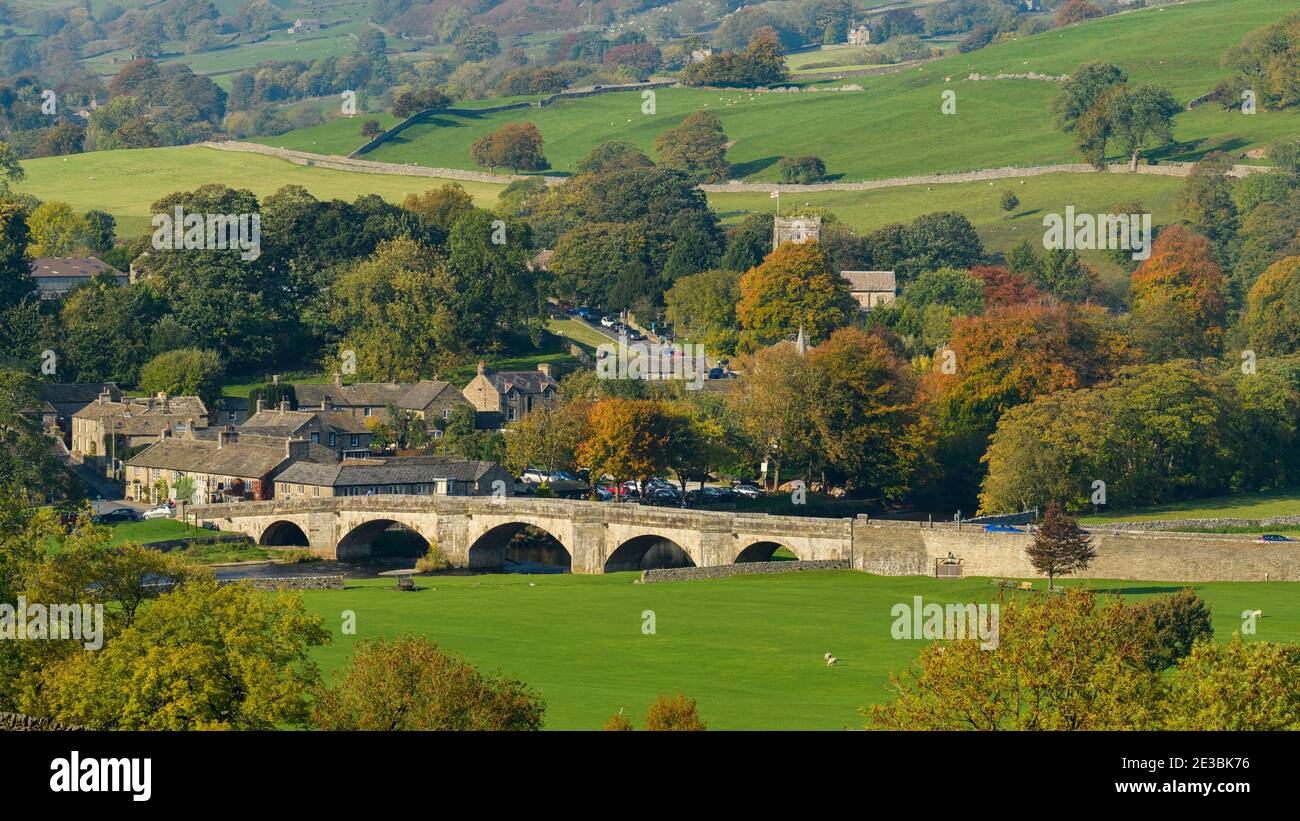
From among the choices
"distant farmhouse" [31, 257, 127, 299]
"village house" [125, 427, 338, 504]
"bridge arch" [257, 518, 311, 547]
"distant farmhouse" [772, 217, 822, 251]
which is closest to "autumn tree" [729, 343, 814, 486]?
"village house" [125, 427, 338, 504]

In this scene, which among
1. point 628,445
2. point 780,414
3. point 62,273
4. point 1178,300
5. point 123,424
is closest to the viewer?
point 628,445

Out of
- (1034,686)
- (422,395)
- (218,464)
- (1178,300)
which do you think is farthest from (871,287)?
(1034,686)

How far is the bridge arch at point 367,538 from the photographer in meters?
106

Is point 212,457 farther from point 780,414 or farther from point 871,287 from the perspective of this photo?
point 871,287

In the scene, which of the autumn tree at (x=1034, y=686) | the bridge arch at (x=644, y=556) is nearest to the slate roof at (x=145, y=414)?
the bridge arch at (x=644, y=556)

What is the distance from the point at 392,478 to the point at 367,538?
7.75 m

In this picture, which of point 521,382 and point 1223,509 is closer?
point 1223,509

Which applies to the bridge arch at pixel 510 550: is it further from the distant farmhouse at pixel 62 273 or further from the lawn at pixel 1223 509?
the distant farmhouse at pixel 62 273

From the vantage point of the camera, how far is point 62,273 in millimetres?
161750

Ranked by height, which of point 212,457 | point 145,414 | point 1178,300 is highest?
point 1178,300

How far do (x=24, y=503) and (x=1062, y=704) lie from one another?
3540 cm

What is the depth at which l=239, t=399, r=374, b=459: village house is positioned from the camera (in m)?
126

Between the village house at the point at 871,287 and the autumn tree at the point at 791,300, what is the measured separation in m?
14.9
